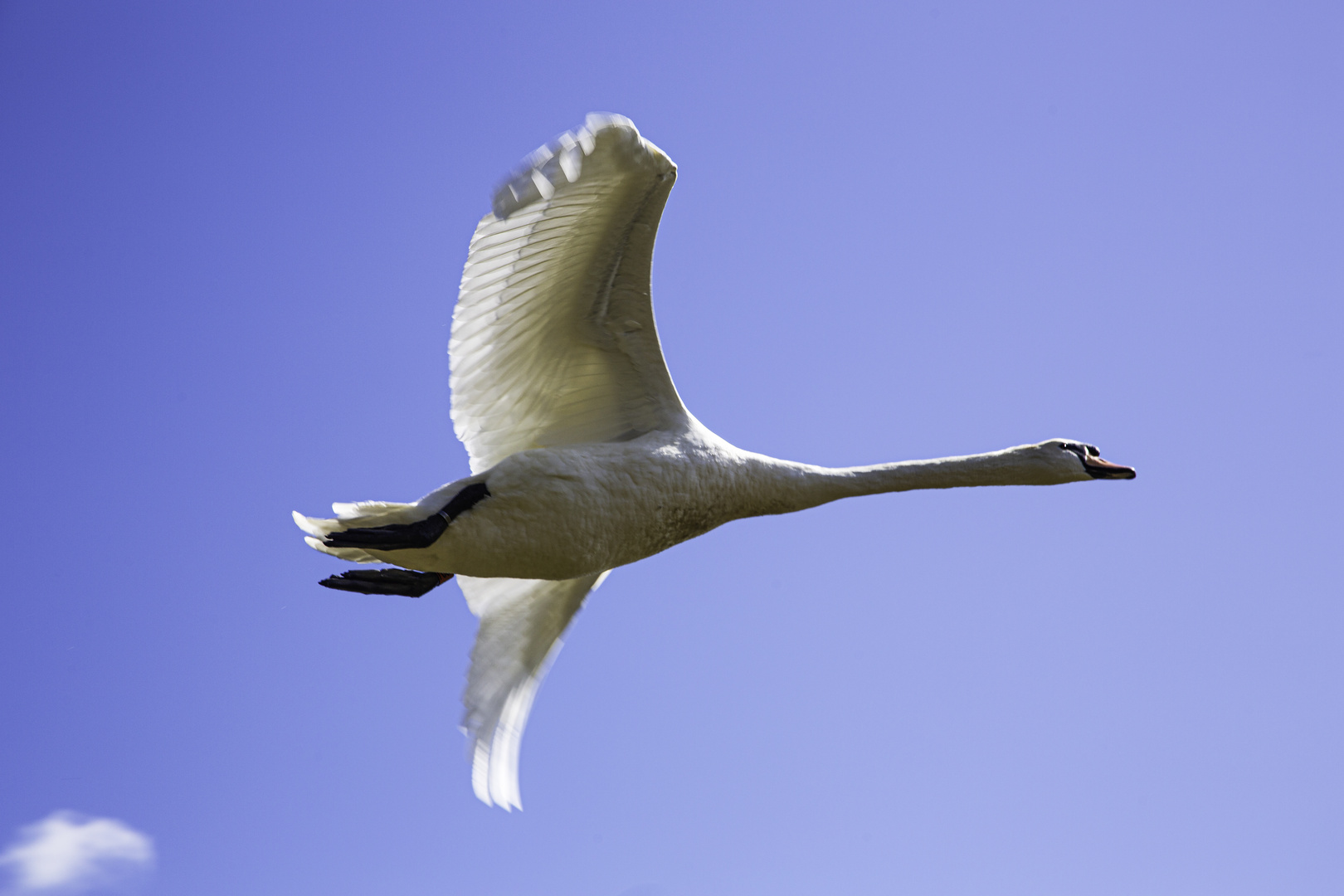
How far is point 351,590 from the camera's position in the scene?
363 inches

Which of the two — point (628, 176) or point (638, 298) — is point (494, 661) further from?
point (628, 176)

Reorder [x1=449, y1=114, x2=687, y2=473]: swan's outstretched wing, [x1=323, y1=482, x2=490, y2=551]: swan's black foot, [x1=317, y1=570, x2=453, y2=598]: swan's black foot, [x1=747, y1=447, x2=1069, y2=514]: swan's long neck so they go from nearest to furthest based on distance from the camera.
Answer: [x1=449, y1=114, x2=687, y2=473]: swan's outstretched wing → [x1=323, y1=482, x2=490, y2=551]: swan's black foot → [x1=317, y1=570, x2=453, y2=598]: swan's black foot → [x1=747, y1=447, x2=1069, y2=514]: swan's long neck

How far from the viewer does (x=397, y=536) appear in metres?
8.44

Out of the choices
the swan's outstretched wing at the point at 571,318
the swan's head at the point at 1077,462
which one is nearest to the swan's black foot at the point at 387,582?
the swan's outstretched wing at the point at 571,318

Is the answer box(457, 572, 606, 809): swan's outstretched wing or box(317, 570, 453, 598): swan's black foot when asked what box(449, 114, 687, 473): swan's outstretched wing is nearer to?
box(317, 570, 453, 598): swan's black foot

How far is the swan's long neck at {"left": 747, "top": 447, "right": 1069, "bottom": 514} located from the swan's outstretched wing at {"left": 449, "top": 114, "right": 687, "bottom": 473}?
82 cm

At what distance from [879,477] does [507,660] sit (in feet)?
11.0

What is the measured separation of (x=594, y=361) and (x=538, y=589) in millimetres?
2193

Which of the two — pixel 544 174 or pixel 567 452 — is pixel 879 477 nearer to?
pixel 567 452

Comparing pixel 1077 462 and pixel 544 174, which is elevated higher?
pixel 544 174

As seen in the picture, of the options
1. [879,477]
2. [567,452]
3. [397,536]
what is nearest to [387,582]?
[397,536]

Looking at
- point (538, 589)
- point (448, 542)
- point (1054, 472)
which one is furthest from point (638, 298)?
point (1054, 472)

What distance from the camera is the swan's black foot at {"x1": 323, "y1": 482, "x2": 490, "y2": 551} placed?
8.39 metres

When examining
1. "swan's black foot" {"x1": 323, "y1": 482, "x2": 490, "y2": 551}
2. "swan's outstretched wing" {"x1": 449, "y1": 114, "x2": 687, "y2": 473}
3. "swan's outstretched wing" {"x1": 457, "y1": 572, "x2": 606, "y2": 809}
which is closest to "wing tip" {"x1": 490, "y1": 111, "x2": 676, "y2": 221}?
"swan's outstretched wing" {"x1": 449, "y1": 114, "x2": 687, "y2": 473}
